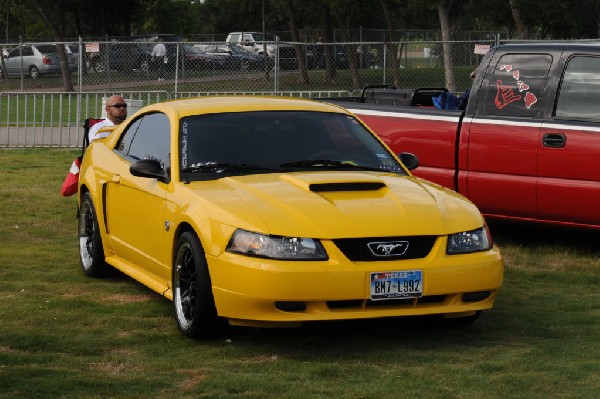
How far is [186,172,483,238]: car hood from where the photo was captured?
7.49 metres

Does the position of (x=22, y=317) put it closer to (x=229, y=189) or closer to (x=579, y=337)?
(x=229, y=189)

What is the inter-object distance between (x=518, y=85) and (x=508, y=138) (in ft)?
1.74

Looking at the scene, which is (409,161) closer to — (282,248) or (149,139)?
(149,139)

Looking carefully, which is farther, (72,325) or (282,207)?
(72,325)

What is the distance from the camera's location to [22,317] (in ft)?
28.0

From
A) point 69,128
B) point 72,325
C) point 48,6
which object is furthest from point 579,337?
point 48,6

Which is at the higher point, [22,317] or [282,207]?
[282,207]

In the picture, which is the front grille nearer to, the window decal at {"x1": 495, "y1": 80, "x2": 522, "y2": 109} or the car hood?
the car hood

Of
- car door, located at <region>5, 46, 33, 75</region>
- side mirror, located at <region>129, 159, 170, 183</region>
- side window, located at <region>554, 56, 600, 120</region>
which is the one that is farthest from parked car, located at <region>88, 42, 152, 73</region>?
side mirror, located at <region>129, 159, 170, 183</region>

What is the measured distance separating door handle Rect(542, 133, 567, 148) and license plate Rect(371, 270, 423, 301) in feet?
12.7

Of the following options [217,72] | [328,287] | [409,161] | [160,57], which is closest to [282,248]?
[328,287]

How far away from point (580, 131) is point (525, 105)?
665mm

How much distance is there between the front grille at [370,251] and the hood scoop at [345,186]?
0.62 m

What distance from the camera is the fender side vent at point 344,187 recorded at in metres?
7.98
